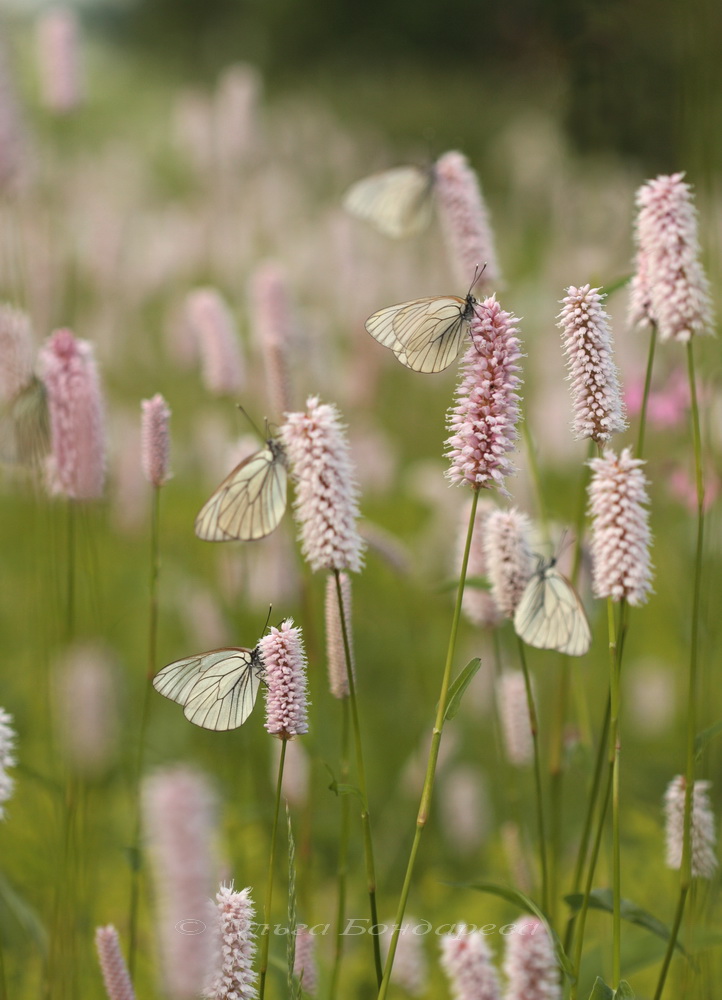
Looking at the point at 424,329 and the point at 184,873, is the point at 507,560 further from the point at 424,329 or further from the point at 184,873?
the point at 184,873

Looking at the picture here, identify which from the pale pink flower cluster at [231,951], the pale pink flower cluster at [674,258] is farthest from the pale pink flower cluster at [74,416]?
the pale pink flower cluster at [674,258]

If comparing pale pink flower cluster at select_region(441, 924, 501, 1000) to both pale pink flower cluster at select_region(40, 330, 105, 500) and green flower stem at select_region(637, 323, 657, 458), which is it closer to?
green flower stem at select_region(637, 323, 657, 458)

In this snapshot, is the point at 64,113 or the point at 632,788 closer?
the point at 64,113

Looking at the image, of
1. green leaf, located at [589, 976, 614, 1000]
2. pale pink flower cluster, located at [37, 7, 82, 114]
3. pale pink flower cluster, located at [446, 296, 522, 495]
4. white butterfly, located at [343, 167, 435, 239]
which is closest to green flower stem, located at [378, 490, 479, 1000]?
pale pink flower cluster, located at [446, 296, 522, 495]

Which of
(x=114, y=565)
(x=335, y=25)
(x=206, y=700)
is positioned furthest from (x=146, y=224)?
(x=335, y=25)

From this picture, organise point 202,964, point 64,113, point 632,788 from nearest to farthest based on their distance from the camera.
Result: point 202,964
point 64,113
point 632,788

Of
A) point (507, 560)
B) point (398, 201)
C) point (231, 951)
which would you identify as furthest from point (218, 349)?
point (231, 951)

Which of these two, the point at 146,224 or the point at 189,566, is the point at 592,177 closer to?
the point at 146,224
